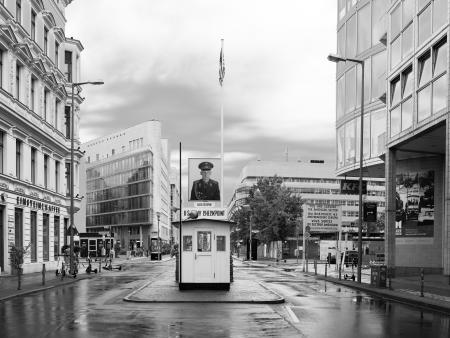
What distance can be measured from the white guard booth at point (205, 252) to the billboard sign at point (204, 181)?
0.96 m

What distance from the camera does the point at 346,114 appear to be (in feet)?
145

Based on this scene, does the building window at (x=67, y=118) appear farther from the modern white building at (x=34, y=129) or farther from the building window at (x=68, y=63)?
the building window at (x=68, y=63)

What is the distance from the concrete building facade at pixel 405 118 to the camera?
26406mm

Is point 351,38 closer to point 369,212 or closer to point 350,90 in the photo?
point 350,90

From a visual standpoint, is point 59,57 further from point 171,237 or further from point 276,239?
point 171,237

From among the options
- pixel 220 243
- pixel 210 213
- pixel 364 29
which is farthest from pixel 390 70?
pixel 220 243

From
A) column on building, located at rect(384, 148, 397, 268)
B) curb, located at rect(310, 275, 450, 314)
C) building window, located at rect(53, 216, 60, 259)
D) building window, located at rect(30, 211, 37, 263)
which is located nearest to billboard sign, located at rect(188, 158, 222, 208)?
curb, located at rect(310, 275, 450, 314)

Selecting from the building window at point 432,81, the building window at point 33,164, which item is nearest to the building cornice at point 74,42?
the building window at point 33,164

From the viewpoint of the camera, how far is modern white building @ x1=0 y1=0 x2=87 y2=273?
3588cm

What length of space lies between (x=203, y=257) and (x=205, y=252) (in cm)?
20

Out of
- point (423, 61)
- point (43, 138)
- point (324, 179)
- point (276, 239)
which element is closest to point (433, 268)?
point (423, 61)

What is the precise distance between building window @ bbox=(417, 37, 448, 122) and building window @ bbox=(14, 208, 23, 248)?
2392 centimetres

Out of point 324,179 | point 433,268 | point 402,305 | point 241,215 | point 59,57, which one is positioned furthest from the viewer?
point 324,179

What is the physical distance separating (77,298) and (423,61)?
703 inches
